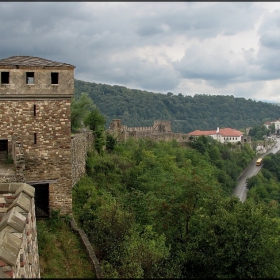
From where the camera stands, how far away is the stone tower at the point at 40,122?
1462cm

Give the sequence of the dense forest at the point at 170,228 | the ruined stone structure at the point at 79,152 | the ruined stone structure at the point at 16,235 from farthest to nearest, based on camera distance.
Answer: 1. the ruined stone structure at the point at 79,152
2. the dense forest at the point at 170,228
3. the ruined stone structure at the point at 16,235

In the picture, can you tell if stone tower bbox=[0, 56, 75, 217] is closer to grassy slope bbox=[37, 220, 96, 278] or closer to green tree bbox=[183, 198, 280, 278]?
grassy slope bbox=[37, 220, 96, 278]

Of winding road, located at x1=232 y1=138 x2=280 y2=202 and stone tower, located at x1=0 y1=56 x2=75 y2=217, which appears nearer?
stone tower, located at x1=0 y1=56 x2=75 y2=217

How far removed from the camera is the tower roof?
14.6 m

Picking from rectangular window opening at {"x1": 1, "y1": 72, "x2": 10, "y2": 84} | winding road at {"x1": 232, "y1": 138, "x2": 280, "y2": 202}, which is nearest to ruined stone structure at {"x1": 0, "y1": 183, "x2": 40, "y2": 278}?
rectangular window opening at {"x1": 1, "y1": 72, "x2": 10, "y2": 84}

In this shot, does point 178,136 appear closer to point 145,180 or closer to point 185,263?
point 145,180

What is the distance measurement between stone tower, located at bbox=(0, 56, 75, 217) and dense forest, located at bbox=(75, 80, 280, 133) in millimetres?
66095

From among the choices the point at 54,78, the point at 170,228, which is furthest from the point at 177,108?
the point at 54,78

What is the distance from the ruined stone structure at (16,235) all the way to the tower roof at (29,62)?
510 centimetres

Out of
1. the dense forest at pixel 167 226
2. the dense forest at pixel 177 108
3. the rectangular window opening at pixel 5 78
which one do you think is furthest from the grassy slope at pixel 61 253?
the dense forest at pixel 177 108

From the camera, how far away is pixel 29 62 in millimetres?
14930

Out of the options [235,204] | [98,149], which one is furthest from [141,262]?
[98,149]

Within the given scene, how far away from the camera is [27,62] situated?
1490 cm

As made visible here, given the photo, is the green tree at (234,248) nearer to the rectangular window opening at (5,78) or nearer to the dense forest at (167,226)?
the dense forest at (167,226)
